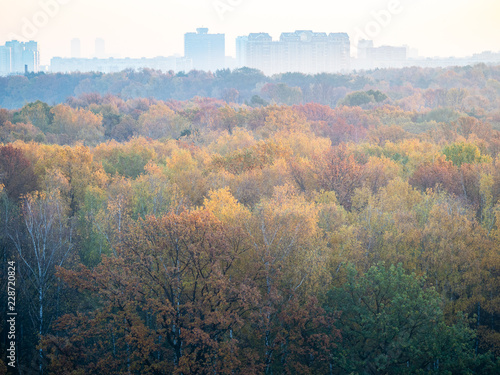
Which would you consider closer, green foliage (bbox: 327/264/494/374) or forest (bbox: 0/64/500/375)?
green foliage (bbox: 327/264/494/374)

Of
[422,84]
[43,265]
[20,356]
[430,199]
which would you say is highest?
[422,84]

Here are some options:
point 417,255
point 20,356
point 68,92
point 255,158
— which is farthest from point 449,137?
point 68,92

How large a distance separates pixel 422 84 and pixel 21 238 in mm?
127045

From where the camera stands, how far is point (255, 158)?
40750 mm

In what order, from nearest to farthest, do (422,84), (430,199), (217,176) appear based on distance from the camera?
(430,199), (217,176), (422,84)

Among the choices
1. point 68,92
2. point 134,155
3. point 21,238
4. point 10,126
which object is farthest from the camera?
point 68,92

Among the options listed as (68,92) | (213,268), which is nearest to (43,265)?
(213,268)

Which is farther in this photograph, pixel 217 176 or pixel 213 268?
pixel 217 176

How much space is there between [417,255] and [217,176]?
1611 cm

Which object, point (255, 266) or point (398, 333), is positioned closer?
point (398, 333)

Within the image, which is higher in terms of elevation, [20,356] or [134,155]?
[134,155]

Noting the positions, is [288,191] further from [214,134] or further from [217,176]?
[214,134]

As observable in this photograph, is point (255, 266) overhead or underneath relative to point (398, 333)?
overhead

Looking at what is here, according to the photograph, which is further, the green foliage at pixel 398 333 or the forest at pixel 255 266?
the forest at pixel 255 266
